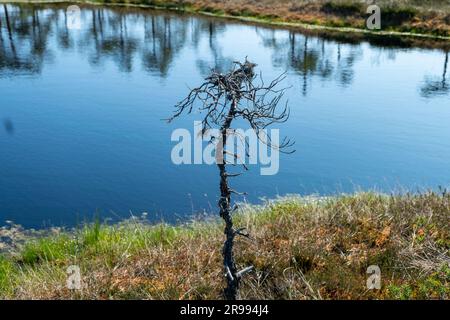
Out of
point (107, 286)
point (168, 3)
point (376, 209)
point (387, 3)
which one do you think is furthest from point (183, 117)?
point (168, 3)

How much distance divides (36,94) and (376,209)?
784 inches

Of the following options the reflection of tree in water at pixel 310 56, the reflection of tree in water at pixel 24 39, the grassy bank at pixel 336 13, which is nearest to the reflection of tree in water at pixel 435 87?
the reflection of tree in water at pixel 310 56

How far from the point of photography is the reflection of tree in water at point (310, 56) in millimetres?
31734

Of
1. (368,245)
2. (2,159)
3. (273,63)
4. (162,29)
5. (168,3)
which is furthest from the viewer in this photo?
(168,3)

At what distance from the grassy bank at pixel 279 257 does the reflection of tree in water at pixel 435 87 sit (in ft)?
56.8

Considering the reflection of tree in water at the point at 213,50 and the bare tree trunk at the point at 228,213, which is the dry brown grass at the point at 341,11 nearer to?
the reflection of tree in water at the point at 213,50

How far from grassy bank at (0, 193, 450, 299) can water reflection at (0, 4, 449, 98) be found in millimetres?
17343

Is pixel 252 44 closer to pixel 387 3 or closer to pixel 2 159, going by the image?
pixel 387 3

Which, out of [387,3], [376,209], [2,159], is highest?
[387,3]

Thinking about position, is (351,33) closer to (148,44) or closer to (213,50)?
(213,50)

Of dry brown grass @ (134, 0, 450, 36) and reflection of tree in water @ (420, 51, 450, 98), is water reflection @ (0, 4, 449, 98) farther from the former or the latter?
dry brown grass @ (134, 0, 450, 36)

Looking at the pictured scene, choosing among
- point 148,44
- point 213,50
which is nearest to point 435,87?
point 213,50

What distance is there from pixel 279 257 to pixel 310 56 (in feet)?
96.7

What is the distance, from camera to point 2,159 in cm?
1811
